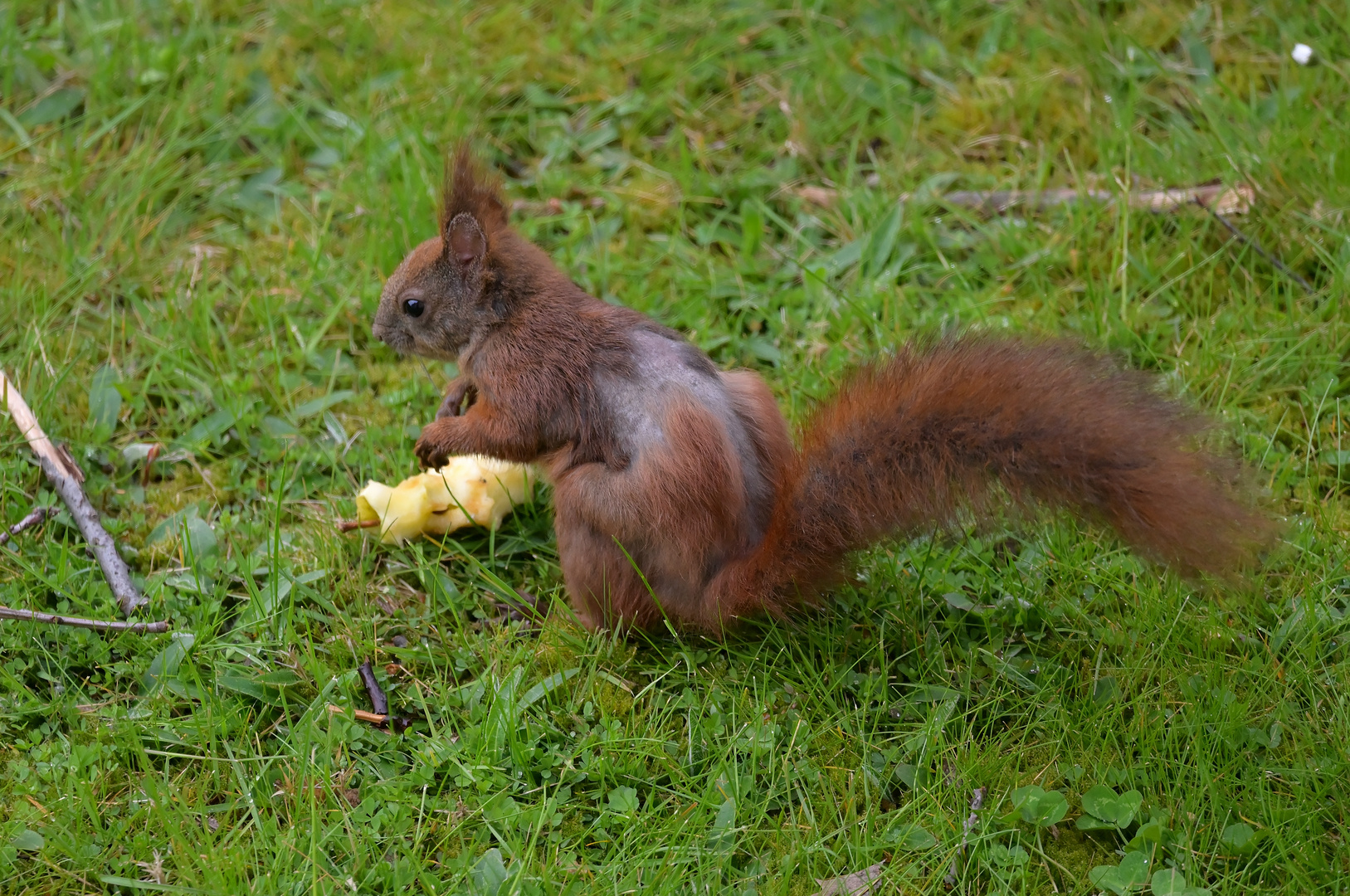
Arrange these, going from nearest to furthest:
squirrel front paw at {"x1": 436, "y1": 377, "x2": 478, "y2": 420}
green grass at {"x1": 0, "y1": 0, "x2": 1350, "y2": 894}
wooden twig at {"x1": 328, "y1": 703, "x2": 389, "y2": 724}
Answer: green grass at {"x1": 0, "y1": 0, "x2": 1350, "y2": 894}, wooden twig at {"x1": 328, "y1": 703, "x2": 389, "y2": 724}, squirrel front paw at {"x1": 436, "y1": 377, "x2": 478, "y2": 420}

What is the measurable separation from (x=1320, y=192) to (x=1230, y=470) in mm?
1699

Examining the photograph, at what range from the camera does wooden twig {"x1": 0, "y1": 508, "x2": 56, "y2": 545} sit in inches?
108

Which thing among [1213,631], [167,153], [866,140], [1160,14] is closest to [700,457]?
[1213,631]

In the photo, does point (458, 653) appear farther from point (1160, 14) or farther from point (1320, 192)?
point (1160, 14)

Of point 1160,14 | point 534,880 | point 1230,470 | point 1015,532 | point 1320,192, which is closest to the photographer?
point 1230,470

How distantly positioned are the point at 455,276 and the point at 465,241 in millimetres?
86

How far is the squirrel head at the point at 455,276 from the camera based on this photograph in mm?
2701

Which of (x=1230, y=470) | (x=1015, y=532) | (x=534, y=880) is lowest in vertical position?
(x=534, y=880)

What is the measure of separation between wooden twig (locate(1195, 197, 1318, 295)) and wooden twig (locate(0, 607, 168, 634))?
2779 millimetres

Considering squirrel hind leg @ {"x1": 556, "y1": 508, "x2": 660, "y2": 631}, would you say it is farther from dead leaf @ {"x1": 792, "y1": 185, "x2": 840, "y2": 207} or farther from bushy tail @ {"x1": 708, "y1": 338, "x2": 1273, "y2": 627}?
dead leaf @ {"x1": 792, "y1": 185, "x2": 840, "y2": 207}

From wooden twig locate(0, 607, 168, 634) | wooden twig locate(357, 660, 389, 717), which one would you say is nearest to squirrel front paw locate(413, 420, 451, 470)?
wooden twig locate(357, 660, 389, 717)

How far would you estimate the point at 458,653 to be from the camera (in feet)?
8.52

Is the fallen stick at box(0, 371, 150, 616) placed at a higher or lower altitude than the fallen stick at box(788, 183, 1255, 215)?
Answer: lower

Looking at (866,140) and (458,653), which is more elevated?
(866,140)
